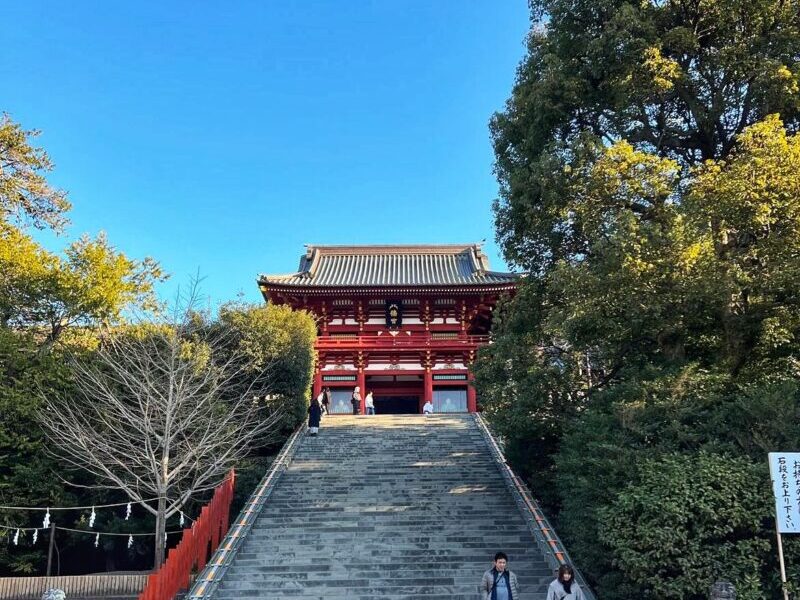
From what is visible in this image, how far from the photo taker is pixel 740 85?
30.5 feet

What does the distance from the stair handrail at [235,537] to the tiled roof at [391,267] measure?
423 inches

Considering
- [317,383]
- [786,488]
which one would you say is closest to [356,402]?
[317,383]

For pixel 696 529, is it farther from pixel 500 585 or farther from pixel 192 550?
pixel 192 550

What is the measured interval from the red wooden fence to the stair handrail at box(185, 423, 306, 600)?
228 millimetres

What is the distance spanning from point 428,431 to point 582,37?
10745mm

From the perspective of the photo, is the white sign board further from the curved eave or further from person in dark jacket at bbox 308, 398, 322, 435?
the curved eave

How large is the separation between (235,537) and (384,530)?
2.46 m

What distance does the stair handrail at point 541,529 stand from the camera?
831 cm

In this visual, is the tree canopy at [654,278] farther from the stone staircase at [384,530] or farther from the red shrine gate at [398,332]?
the red shrine gate at [398,332]

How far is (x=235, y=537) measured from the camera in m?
9.69

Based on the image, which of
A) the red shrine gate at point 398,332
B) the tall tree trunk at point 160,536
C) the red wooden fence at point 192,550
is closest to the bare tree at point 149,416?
the tall tree trunk at point 160,536

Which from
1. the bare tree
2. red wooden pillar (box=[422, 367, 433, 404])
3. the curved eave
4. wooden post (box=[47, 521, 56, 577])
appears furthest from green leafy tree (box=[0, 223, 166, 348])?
red wooden pillar (box=[422, 367, 433, 404])

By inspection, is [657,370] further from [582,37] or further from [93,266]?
[93,266]

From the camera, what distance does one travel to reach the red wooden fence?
7.68m
